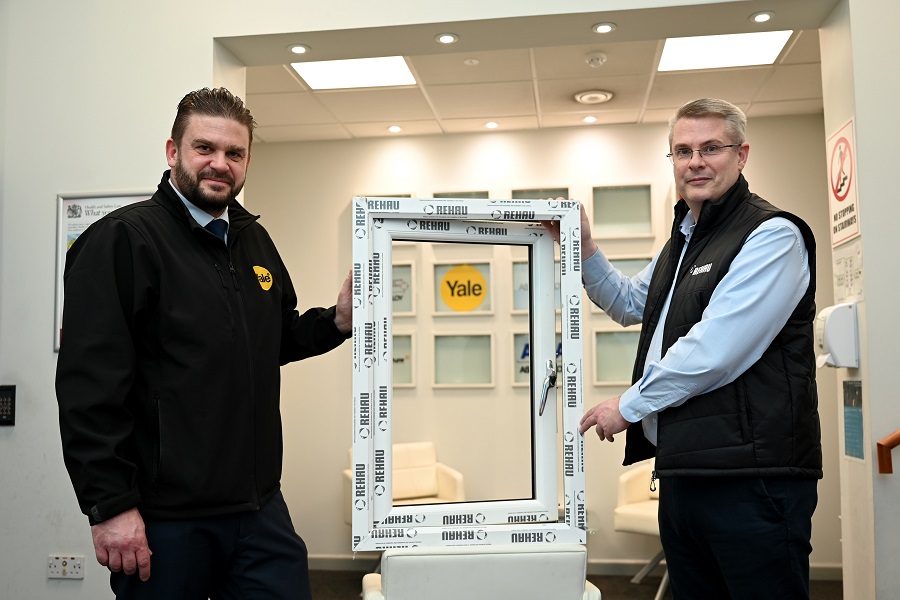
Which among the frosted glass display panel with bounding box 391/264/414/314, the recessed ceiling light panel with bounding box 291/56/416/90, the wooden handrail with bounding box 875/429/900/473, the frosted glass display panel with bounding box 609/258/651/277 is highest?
the recessed ceiling light panel with bounding box 291/56/416/90

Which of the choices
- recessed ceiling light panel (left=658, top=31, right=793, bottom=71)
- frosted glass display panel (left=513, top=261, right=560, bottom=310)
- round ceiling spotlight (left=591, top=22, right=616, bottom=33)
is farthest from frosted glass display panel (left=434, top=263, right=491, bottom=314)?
recessed ceiling light panel (left=658, top=31, right=793, bottom=71)

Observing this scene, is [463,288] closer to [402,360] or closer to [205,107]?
[402,360]

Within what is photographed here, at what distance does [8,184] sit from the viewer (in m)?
3.38

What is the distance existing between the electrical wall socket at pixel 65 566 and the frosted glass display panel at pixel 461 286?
6.32 feet

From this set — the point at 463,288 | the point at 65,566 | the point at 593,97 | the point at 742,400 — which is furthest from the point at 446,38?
the point at 65,566

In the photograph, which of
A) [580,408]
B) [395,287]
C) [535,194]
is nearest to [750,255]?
[580,408]

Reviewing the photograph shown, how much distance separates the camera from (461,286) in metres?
2.47

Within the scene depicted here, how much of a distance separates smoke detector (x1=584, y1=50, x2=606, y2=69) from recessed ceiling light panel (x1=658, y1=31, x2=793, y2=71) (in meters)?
0.31

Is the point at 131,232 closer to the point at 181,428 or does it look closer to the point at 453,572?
the point at 181,428

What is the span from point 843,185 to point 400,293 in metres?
2.09

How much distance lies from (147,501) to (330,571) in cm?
396

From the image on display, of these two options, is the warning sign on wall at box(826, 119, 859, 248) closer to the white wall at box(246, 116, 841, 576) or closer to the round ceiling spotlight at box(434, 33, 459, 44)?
the round ceiling spotlight at box(434, 33, 459, 44)

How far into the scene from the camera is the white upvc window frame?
1964 mm

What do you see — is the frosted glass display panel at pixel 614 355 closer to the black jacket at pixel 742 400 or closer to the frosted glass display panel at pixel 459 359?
the frosted glass display panel at pixel 459 359
